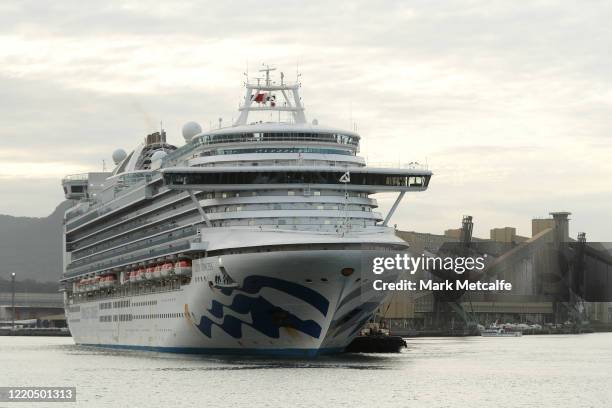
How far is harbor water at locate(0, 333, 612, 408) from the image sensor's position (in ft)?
168

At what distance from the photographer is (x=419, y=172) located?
2749 inches

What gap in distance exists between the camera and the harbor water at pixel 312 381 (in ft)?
168

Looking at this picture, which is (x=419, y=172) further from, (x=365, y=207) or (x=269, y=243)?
(x=269, y=243)

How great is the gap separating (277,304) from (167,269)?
9.91 m

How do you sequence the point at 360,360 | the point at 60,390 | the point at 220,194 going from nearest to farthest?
1. the point at 60,390
2. the point at 220,194
3. the point at 360,360

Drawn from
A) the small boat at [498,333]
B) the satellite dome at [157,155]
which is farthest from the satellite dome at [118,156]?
the small boat at [498,333]

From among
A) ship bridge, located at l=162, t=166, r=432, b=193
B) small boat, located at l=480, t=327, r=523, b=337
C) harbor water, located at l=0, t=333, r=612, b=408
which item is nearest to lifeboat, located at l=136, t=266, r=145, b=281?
harbor water, located at l=0, t=333, r=612, b=408

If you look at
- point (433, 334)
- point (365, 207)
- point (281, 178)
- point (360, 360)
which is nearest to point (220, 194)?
point (281, 178)

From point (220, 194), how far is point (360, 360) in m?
14.1

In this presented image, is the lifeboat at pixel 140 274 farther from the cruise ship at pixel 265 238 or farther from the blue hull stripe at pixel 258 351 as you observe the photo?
the blue hull stripe at pixel 258 351

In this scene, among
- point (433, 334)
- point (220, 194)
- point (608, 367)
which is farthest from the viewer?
point (433, 334)

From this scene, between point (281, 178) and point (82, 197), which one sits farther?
point (82, 197)

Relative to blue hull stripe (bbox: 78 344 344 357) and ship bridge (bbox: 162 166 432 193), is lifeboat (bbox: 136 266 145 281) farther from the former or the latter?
ship bridge (bbox: 162 166 432 193)

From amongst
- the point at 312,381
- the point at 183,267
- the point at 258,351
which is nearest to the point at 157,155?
the point at 183,267
